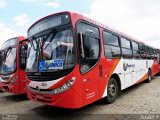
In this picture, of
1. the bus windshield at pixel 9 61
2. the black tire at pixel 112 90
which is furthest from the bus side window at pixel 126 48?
the bus windshield at pixel 9 61

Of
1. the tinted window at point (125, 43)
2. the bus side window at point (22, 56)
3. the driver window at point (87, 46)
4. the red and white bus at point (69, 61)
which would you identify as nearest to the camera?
the red and white bus at point (69, 61)

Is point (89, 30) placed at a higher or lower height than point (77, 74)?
higher

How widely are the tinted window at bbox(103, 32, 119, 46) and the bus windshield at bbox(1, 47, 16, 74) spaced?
13.8ft

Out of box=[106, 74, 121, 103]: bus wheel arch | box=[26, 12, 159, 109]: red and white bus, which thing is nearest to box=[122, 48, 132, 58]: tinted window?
box=[106, 74, 121, 103]: bus wheel arch

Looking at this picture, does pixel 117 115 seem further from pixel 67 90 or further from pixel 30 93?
pixel 30 93

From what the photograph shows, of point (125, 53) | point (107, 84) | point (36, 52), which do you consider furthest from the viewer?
point (125, 53)

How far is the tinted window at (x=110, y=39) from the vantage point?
6.23 metres

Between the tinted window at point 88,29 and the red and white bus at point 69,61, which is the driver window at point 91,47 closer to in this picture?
the red and white bus at point 69,61

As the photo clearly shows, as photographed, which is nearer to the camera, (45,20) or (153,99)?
(45,20)

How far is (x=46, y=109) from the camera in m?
6.14

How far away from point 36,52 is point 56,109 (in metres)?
2.16

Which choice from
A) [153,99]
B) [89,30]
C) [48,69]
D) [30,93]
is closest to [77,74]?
[48,69]

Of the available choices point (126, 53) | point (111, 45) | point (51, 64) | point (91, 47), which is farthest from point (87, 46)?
point (126, 53)

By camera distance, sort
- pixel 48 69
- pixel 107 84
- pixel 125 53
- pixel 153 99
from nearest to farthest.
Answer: pixel 48 69 < pixel 107 84 < pixel 153 99 < pixel 125 53
